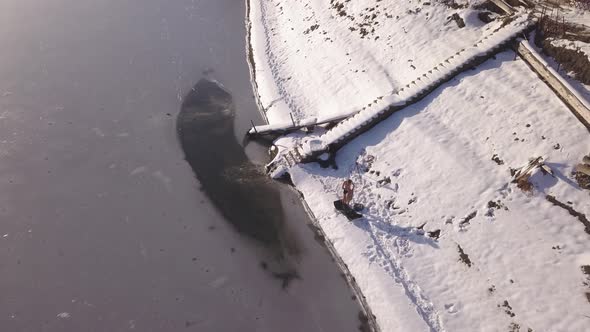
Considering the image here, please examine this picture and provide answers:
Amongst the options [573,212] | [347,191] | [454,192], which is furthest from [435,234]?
[573,212]

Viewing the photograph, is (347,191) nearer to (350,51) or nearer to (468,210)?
(468,210)

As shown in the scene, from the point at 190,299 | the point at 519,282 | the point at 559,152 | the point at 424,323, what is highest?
the point at 559,152

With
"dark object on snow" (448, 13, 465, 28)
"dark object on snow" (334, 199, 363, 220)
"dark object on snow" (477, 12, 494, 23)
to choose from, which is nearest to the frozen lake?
"dark object on snow" (334, 199, 363, 220)

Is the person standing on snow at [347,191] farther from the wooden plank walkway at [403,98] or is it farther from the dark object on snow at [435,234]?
the dark object on snow at [435,234]

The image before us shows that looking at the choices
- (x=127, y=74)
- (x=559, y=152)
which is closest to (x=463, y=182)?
(x=559, y=152)

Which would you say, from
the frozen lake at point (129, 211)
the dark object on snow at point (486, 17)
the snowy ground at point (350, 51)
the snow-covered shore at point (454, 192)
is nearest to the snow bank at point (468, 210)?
the snow-covered shore at point (454, 192)

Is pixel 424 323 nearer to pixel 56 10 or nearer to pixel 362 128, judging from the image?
pixel 362 128

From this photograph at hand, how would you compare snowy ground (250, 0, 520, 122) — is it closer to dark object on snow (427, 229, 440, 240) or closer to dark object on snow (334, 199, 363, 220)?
dark object on snow (334, 199, 363, 220)
